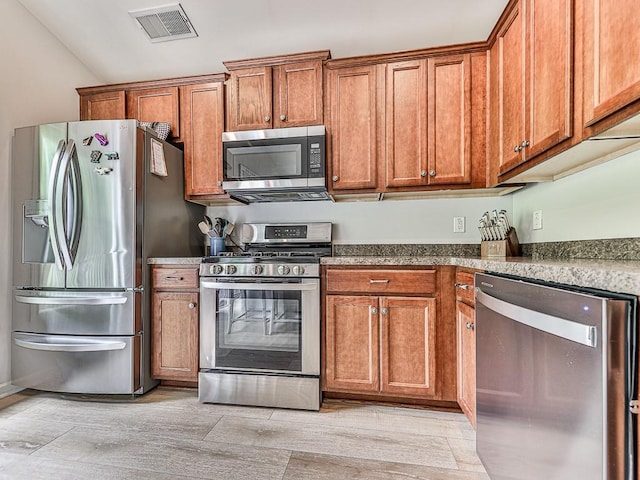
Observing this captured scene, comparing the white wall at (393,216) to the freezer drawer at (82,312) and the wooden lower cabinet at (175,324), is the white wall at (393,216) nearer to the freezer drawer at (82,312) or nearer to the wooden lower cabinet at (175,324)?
the wooden lower cabinet at (175,324)

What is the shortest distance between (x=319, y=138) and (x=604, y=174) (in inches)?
62.4

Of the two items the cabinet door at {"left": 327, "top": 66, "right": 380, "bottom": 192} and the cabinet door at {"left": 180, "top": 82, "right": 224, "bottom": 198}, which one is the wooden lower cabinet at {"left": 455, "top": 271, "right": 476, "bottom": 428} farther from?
the cabinet door at {"left": 180, "top": 82, "right": 224, "bottom": 198}

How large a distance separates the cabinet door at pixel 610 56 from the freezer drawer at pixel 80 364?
2662 millimetres

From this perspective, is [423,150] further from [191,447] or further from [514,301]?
[191,447]

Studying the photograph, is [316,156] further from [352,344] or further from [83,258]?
[83,258]

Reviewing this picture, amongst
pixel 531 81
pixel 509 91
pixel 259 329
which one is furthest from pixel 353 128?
pixel 259 329

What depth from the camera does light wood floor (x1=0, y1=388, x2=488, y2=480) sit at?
145 cm

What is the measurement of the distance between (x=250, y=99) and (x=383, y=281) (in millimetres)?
1664

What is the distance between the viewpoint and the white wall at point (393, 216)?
8.13 feet

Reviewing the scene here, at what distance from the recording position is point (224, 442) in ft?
5.45

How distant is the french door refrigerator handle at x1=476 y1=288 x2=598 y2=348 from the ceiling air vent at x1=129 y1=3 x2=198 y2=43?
265 centimetres

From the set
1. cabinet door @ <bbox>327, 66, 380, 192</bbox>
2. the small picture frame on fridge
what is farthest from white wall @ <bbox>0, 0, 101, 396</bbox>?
cabinet door @ <bbox>327, 66, 380, 192</bbox>

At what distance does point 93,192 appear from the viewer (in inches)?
84.8

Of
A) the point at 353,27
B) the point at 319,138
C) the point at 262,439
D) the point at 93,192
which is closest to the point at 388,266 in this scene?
the point at 319,138
